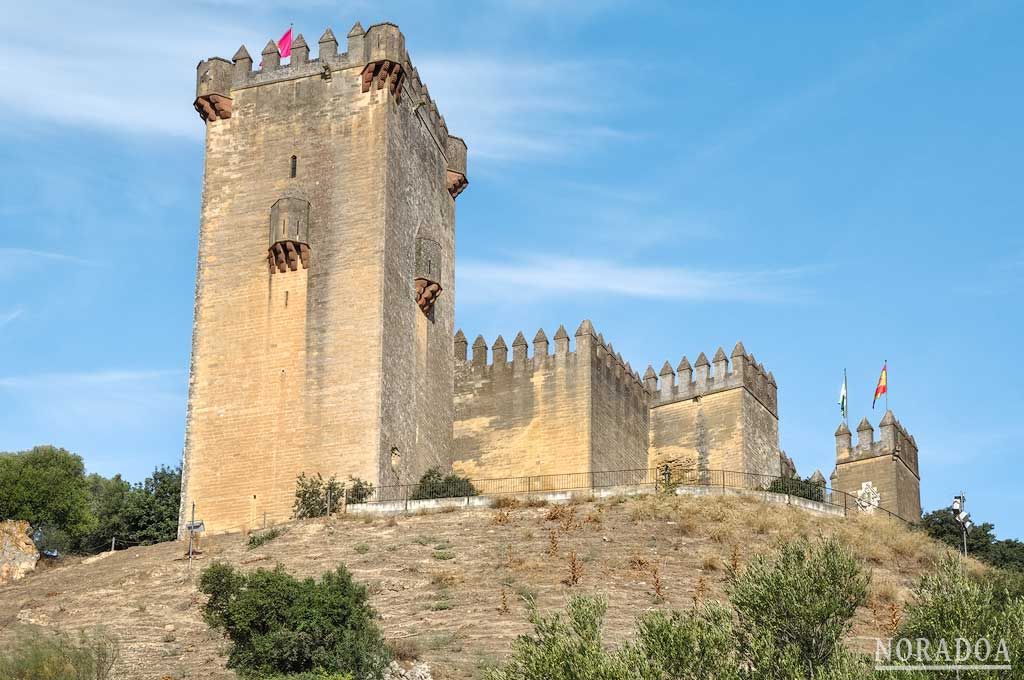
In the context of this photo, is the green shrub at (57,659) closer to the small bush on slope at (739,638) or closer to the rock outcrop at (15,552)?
the small bush on slope at (739,638)

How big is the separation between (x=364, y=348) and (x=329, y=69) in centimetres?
802

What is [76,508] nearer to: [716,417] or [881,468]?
[716,417]

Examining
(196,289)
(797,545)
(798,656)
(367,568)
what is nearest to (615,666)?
(798,656)

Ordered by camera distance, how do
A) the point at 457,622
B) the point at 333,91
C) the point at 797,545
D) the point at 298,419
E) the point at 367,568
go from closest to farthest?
the point at 797,545 → the point at 457,622 → the point at 367,568 → the point at 298,419 → the point at 333,91

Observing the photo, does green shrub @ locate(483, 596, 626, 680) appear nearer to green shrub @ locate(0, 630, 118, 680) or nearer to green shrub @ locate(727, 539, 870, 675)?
green shrub @ locate(727, 539, 870, 675)

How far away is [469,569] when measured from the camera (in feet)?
110

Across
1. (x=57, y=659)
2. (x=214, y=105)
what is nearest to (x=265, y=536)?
(x=57, y=659)

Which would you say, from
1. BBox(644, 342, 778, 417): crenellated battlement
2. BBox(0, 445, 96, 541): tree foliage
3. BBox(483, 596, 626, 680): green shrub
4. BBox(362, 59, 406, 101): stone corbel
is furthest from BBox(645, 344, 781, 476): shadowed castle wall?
BBox(483, 596, 626, 680): green shrub

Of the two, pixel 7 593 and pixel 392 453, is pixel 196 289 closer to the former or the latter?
pixel 392 453

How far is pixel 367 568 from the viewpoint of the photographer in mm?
33906

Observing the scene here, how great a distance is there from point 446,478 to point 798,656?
1923 cm

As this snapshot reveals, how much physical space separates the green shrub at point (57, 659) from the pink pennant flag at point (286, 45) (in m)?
20.0

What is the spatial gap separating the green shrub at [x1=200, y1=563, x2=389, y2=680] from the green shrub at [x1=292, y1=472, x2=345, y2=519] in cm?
1080

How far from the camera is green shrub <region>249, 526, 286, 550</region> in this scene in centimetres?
→ 3647
